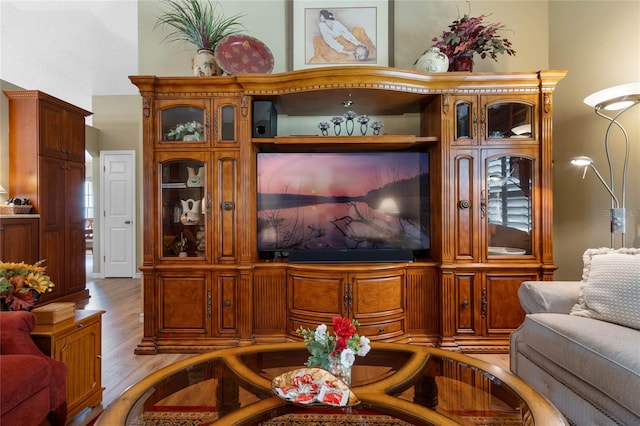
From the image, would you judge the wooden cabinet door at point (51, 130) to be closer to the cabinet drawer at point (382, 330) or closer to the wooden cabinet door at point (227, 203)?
the wooden cabinet door at point (227, 203)

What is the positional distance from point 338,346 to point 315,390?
159mm

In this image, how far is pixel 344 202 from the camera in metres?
2.99

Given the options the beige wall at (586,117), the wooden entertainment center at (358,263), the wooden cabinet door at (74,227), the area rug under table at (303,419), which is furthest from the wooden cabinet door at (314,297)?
the wooden cabinet door at (74,227)

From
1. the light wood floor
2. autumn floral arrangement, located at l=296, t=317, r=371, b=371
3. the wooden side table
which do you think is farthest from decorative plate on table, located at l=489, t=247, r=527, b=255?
the wooden side table

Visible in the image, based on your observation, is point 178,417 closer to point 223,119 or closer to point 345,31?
point 223,119

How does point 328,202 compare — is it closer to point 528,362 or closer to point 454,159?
point 454,159

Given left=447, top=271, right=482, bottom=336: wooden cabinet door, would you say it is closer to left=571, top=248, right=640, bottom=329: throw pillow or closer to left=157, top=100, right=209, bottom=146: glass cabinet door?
left=571, top=248, right=640, bottom=329: throw pillow

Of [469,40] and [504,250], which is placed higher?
[469,40]

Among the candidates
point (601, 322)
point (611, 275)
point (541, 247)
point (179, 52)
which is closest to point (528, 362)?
point (601, 322)

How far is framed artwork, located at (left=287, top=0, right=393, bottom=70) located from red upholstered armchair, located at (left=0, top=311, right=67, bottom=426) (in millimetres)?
2655

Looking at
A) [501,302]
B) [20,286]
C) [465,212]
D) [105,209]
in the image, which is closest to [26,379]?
[20,286]

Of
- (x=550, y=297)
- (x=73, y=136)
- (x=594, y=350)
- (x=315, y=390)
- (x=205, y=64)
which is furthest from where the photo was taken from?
(x=73, y=136)

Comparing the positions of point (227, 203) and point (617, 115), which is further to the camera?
point (227, 203)

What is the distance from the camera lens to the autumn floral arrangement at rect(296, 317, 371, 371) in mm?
1215
